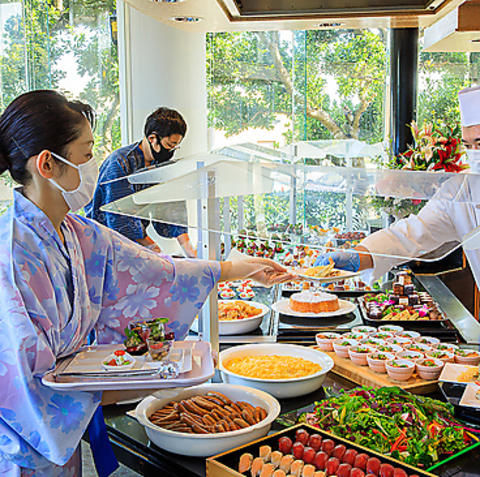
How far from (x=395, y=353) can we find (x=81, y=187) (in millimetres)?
1307

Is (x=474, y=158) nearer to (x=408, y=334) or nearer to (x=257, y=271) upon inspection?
(x=408, y=334)

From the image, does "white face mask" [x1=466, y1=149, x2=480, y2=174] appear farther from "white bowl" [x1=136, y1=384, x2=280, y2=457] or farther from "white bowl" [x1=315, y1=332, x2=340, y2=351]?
"white bowl" [x1=136, y1=384, x2=280, y2=457]

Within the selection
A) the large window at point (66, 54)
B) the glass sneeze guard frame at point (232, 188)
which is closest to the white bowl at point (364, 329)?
the glass sneeze guard frame at point (232, 188)

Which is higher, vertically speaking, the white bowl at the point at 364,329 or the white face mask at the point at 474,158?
the white face mask at the point at 474,158

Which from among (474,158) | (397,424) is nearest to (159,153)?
(474,158)

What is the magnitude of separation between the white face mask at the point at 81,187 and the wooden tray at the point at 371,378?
1.14 metres

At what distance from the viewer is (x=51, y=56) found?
4.70 meters

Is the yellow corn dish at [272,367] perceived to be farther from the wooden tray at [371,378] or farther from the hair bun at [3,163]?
Answer: the hair bun at [3,163]

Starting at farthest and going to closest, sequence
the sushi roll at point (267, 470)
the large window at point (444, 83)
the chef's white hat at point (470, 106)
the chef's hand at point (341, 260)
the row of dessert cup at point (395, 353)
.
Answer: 1. the large window at point (444, 83)
2. the chef's white hat at point (470, 106)
3. the chef's hand at point (341, 260)
4. the row of dessert cup at point (395, 353)
5. the sushi roll at point (267, 470)

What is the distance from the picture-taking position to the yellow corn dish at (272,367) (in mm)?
1973

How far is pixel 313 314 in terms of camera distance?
2885mm

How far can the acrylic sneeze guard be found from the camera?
1601 millimetres

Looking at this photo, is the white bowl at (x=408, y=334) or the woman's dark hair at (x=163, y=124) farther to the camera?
the woman's dark hair at (x=163, y=124)

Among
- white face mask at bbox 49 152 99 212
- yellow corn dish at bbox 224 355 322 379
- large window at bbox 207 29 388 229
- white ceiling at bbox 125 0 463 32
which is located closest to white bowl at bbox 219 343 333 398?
yellow corn dish at bbox 224 355 322 379
